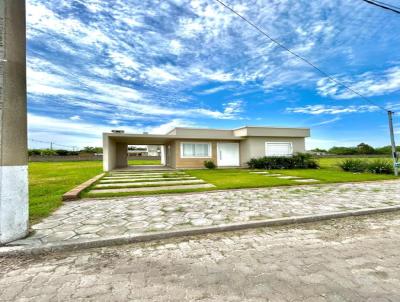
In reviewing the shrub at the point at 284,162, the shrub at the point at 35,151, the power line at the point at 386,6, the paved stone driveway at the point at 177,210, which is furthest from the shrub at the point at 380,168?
the shrub at the point at 35,151

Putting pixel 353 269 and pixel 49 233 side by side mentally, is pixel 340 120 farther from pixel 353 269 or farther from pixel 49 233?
pixel 49 233

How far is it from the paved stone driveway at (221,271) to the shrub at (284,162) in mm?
13839

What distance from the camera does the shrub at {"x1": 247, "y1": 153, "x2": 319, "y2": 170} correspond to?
17.0m

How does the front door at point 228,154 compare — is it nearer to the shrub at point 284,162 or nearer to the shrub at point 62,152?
the shrub at point 284,162

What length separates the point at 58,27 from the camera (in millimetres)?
7242

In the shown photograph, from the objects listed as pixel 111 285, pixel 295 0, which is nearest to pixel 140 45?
pixel 295 0

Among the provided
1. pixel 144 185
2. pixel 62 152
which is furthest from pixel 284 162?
pixel 62 152

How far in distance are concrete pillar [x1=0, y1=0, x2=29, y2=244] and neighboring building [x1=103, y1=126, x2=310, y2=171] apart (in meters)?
13.0

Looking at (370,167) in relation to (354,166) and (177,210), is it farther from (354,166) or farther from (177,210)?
(177,210)

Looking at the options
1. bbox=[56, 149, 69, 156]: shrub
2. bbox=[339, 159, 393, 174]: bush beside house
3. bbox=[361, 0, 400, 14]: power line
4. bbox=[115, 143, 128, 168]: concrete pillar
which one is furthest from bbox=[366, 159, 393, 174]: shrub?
bbox=[56, 149, 69, 156]: shrub

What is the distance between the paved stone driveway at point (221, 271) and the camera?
1.87m

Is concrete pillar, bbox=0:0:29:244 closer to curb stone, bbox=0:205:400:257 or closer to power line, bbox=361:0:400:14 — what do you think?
curb stone, bbox=0:205:400:257

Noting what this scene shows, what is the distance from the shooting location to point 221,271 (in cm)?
229

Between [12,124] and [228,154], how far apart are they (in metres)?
16.9
